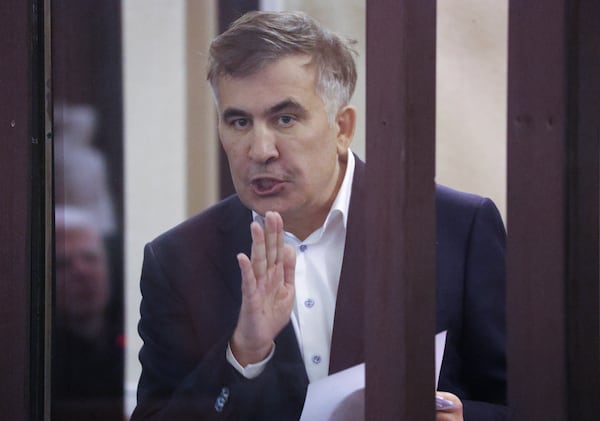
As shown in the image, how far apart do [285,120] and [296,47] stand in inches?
7.2

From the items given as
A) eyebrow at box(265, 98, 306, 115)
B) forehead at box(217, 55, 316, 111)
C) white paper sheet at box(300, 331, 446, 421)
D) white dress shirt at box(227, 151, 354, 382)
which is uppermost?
forehead at box(217, 55, 316, 111)

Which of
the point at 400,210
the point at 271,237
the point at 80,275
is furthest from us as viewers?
the point at 80,275

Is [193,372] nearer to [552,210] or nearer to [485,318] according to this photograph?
[485,318]

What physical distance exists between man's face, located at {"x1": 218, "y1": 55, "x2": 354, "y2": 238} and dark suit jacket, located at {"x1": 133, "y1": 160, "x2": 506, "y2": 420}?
7cm

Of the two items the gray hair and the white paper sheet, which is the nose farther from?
the white paper sheet

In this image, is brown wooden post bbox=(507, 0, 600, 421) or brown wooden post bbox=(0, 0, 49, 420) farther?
brown wooden post bbox=(0, 0, 49, 420)

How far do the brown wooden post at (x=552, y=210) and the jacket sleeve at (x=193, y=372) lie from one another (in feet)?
1.86

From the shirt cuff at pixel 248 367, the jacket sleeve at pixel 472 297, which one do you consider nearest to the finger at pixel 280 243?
the shirt cuff at pixel 248 367

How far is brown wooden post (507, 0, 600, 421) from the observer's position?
5.83 ft

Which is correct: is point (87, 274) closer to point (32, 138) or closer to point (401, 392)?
point (32, 138)

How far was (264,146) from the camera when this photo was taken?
1928 mm

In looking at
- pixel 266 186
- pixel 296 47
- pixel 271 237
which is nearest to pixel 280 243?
pixel 271 237

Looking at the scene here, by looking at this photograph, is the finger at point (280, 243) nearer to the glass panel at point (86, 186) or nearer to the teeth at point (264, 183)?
the teeth at point (264, 183)

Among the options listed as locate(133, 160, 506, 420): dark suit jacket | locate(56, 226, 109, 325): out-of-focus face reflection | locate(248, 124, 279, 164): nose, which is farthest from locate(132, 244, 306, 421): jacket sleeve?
locate(248, 124, 279, 164): nose
